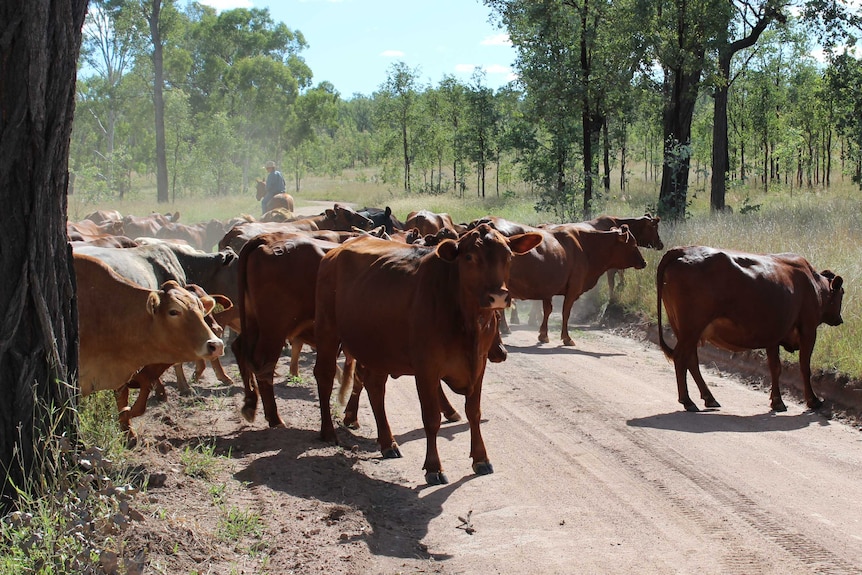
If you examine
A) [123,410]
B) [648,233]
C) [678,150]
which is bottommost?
[123,410]

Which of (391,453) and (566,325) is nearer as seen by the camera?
(391,453)

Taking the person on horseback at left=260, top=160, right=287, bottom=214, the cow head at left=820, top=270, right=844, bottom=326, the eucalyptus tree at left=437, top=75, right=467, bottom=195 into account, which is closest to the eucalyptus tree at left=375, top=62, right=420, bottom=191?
the eucalyptus tree at left=437, top=75, right=467, bottom=195

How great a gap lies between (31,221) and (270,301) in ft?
12.3

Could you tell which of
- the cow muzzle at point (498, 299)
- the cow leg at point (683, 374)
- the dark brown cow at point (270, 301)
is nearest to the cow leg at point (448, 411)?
the dark brown cow at point (270, 301)

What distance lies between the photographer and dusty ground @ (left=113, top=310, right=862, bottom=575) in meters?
5.62

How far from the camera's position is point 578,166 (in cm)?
3359

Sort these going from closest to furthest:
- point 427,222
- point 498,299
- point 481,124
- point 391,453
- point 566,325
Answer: point 498,299 → point 391,453 → point 566,325 → point 427,222 → point 481,124

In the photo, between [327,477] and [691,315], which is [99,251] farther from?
[691,315]

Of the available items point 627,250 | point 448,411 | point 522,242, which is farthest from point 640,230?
point 522,242

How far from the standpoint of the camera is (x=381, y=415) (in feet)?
26.7

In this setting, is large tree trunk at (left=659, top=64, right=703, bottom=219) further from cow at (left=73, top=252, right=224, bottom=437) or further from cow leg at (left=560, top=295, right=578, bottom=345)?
cow at (left=73, top=252, right=224, bottom=437)

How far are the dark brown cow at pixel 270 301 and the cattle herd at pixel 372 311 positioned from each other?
1 cm

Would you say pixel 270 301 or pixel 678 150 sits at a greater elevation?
pixel 678 150

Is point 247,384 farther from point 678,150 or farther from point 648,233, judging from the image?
point 678,150
